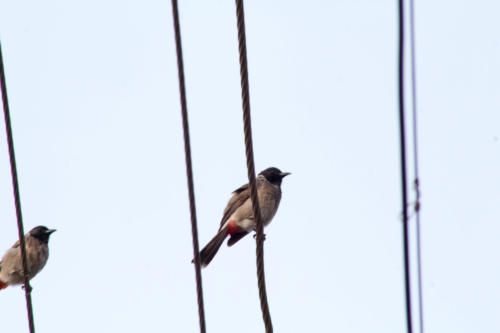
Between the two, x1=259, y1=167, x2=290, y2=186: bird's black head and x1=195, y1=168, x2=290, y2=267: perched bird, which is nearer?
x1=195, y1=168, x2=290, y2=267: perched bird

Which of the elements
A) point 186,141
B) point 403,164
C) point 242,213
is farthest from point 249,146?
point 242,213

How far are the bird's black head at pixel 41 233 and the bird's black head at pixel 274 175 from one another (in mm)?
3171

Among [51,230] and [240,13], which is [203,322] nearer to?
[240,13]

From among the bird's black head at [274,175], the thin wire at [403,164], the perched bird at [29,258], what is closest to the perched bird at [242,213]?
the bird's black head at [274,175]

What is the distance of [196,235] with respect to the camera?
4.71 metres

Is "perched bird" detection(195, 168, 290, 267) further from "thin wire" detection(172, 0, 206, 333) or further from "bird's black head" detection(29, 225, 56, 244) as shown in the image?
"thin wire" detection(172, 0, 206, 333)

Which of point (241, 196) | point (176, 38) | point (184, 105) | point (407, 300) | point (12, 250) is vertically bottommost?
point (12, 250)

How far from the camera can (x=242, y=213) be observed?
29.8ft

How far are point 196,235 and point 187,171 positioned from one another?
35 cm

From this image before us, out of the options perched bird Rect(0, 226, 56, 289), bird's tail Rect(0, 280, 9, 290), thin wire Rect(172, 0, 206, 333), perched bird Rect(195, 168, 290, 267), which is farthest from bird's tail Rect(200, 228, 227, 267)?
thin wire Rect(172, 0, 206, 333)

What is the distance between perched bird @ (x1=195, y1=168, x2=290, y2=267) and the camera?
905 cm

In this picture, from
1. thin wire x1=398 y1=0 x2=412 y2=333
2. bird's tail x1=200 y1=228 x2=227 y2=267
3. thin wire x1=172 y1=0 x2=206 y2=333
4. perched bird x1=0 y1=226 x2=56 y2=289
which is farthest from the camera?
perched bird x1=0 y1=226 x2=56 y2=289

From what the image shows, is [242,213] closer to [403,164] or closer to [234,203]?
[234,203]

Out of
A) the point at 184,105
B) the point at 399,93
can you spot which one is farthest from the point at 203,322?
the point at 399,93
